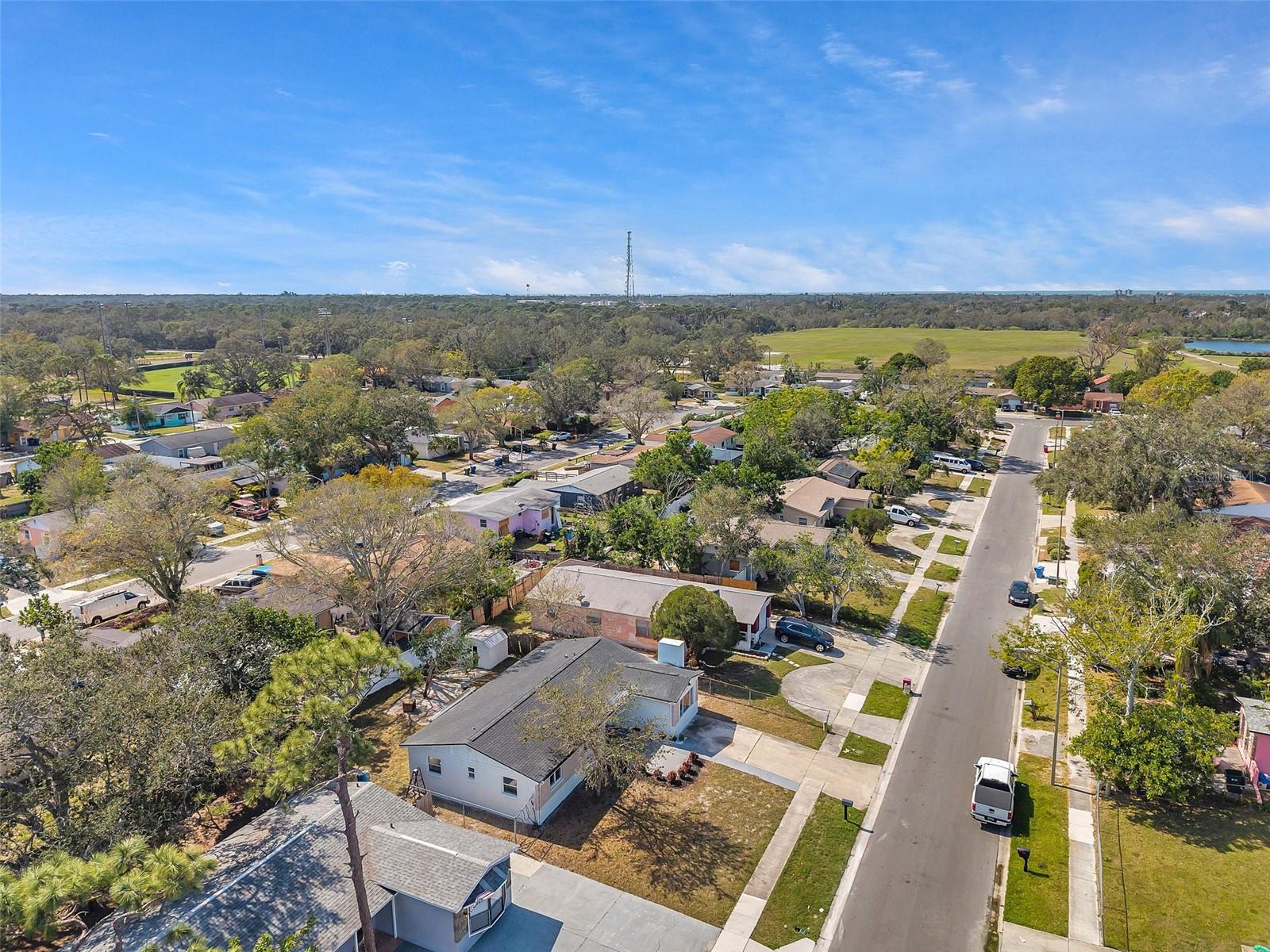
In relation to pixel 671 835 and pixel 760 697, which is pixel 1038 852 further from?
pixel 760 697

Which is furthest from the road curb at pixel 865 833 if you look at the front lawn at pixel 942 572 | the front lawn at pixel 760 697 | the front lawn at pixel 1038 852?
the front lawn at pixel 942 572

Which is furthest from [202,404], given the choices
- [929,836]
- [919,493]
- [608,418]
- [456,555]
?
[929,836]

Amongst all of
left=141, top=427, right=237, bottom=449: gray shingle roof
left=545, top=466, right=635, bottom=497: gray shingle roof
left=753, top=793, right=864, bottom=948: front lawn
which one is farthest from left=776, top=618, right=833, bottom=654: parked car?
left=141, top=427, right=237, bottom=449: gray shingle roof

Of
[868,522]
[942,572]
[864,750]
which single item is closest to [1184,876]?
[864,750]

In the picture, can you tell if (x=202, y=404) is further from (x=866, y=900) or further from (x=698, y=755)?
(x=866, y=900)

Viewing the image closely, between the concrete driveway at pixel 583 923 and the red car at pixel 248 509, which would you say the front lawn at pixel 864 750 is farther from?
the red car at pixel 248 509

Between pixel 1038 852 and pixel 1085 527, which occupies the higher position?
pixel 1085 527
